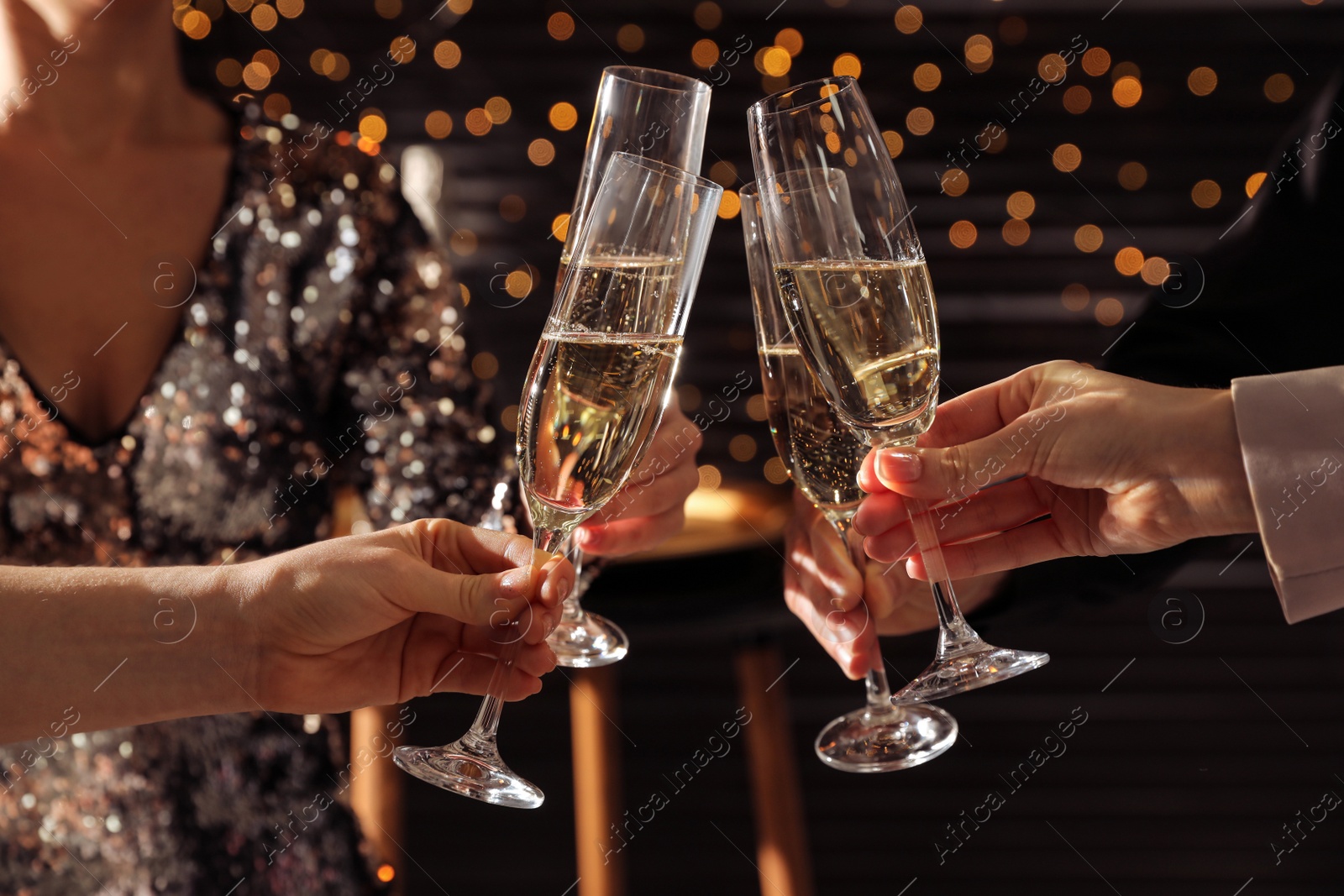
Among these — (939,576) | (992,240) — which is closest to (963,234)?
(992,240)

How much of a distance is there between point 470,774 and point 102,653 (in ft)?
1.00

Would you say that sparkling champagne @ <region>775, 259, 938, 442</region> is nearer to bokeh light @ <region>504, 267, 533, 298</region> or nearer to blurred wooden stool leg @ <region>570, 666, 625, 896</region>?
blurred wooden stool leg @ <region>570, 666, 625, 896</region>

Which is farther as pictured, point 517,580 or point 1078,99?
point 1078,99

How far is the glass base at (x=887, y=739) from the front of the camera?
0.84 meters

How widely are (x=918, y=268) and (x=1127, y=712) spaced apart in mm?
2075

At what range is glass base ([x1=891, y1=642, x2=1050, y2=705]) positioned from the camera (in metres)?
0.74

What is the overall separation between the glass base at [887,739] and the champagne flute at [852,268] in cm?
8

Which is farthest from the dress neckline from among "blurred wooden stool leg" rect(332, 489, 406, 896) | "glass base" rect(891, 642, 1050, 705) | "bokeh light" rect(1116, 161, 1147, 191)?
"bokeh light" rect(1116, 161, 1147, 191)

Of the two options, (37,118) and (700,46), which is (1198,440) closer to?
(37,118)

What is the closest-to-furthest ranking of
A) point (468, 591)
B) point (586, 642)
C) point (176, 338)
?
1. point (468, 591)
2. point (586, 642)
3. point (176, 338)

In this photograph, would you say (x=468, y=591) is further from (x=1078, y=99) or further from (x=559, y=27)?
(x=1078, y=99)

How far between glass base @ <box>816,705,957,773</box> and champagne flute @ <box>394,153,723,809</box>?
27 cm

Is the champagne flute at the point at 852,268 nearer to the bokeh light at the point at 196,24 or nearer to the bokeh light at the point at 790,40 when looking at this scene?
the bokeh light at the point at 790,40

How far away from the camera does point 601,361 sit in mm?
726
